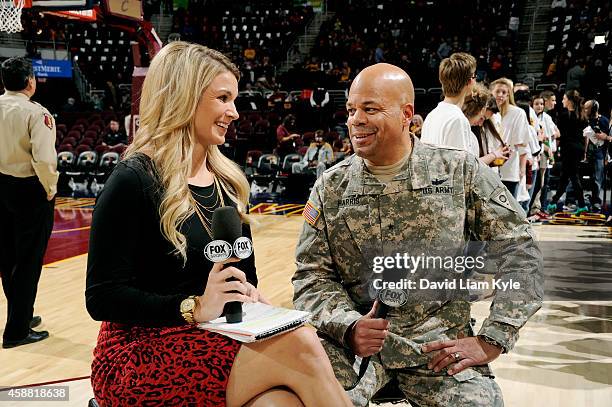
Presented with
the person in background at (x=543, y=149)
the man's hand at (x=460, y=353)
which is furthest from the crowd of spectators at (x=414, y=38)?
the man's hand at (x=460, y=353)

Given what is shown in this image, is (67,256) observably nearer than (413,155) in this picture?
No

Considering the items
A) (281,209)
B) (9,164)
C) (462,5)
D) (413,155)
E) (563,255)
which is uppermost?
(462,5)

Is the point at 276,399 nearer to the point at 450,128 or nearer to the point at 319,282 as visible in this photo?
the point at 319,282

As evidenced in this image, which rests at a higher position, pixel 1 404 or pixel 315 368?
pixel 315 368

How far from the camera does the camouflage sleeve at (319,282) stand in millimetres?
1913

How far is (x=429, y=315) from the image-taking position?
1989mm

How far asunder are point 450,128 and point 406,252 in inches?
68.8

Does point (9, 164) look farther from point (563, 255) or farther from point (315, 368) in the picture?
point (563, 255)

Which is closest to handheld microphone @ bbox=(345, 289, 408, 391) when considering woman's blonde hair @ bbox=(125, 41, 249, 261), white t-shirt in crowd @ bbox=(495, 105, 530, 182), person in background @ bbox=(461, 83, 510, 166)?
woman's blonde hair @ bbox=(125, 41, 249, 261)

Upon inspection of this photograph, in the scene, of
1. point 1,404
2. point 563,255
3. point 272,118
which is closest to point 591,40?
point 272,118

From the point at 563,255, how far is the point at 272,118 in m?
8.24

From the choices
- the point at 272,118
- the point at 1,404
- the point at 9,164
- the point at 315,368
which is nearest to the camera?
the point at 315,368

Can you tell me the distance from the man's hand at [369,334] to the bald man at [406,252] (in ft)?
0.12

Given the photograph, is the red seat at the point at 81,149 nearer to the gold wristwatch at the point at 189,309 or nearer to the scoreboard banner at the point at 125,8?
the scoreboard banner at the point at 125,8
